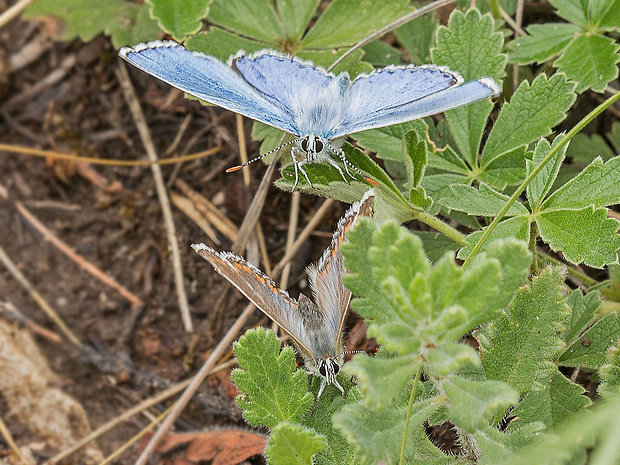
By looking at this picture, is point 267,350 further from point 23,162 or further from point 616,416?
point 23,162

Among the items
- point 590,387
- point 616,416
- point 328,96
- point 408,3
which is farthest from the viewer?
point 408,3

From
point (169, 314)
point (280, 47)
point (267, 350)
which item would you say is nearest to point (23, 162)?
point (169, 314)

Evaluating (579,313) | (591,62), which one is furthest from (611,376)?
(591,62)

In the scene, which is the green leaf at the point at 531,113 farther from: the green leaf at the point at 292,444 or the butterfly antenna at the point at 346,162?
the green leaf at the point at 292,444

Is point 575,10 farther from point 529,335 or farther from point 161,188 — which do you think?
point 161,188

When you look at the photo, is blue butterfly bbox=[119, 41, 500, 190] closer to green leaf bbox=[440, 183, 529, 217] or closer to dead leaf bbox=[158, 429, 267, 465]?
green leaf bbox=[440, 183, 529, 217]

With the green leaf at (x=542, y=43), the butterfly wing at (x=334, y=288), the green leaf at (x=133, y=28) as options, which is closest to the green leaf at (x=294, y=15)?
the green leaf at (x=133, y=28)

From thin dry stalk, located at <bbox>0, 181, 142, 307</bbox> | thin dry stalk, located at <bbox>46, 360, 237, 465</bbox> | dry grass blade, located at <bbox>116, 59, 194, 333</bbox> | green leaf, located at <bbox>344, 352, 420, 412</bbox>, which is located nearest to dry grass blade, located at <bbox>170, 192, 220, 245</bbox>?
dry grass blade, located at <bbox>116, 59, 194, 333</bbox>
